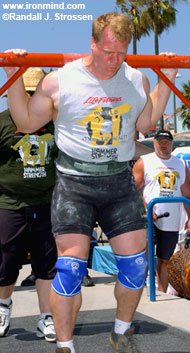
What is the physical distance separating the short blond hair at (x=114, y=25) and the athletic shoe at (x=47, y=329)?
2148 millimetres

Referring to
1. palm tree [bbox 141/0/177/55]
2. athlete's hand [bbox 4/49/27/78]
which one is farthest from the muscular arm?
palm tree [bbox 141/0/177/55]

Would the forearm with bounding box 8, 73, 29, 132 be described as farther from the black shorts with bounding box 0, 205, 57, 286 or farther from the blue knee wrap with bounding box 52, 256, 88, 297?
the black shorts with bounding box 0, 205, 57, 286

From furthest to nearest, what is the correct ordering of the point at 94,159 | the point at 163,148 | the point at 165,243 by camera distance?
the point at 163,148, the point at 165,243, the point at 94,159

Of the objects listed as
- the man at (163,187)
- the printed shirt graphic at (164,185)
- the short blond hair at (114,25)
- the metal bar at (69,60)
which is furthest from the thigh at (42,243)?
the printed shirt graphic at (164,185)

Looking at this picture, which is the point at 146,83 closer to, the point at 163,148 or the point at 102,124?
the point at 102,124

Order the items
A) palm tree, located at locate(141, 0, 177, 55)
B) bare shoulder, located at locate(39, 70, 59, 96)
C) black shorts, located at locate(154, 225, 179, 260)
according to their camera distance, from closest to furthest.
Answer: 1. bare shoulder, located at locate(39, 70, 59, 96)
2. black shorts, located at locate(154, 225, 179, 260)
3. palm tree, located at locate(141, 0, 177, 55)

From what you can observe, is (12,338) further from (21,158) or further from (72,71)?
(72,71)

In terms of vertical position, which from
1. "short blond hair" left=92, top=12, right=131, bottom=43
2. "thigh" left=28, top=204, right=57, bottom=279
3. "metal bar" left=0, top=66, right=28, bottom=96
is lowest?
"thigh" left=28, top=204, right=57, bottom=279

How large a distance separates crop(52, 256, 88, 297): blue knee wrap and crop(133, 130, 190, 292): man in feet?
12.3

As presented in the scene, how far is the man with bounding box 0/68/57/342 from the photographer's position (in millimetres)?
4461

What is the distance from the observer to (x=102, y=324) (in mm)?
5027

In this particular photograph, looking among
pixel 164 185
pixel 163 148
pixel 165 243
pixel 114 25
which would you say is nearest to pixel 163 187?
pixel 164 185

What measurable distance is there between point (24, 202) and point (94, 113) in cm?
122

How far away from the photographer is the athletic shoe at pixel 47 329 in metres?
4.53
